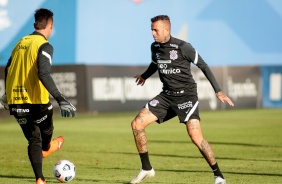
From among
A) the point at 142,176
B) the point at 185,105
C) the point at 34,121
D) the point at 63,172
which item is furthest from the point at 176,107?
the point at 34,121

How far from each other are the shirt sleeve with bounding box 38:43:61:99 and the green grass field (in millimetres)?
1803

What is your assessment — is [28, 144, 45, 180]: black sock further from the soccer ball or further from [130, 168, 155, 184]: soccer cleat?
[130, 168, 155, 184]: soccer cleat

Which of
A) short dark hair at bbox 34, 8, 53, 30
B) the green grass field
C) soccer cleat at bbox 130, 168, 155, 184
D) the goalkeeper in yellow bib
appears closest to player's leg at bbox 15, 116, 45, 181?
the goalkeeper in yellow bib

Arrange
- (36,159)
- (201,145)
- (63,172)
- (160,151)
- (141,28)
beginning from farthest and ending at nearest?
(141,28) < (160,151) < (201,145) < (63,172) < (36,159)

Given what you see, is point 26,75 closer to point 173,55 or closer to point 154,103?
point 154,103

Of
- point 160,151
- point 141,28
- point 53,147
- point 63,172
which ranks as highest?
point 53,147

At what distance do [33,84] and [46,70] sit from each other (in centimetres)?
41

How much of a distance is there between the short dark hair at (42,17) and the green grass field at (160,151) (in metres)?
2.31

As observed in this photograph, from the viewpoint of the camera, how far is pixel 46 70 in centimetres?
1009

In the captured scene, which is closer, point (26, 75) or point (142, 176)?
point (26, 75)

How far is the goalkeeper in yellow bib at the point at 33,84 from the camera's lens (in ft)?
33.6

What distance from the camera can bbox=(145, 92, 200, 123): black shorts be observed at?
11145 millimetres

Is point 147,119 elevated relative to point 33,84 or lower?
lower

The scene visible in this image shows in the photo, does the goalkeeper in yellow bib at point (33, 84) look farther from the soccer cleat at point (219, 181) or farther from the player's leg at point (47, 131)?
the soccer cleat at point (219, 181)
